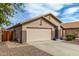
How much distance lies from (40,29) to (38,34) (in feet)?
2.43

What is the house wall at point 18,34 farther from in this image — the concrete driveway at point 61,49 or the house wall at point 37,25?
the concrete driveway at point 61,49

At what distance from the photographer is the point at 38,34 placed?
19.8 meters

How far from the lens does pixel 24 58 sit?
31.4 ft

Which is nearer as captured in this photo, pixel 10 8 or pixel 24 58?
pixel 24 58

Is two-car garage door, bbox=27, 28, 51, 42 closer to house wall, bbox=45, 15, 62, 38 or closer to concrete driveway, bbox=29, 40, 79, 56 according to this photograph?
house wall, bbox=45, 15, 62, 38

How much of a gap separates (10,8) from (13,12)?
3.19 ft

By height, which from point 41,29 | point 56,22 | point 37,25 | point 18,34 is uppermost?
point 56,22

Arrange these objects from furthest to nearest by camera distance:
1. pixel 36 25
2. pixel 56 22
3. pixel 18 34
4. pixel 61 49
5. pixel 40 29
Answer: pixel 56 22 < pixel 18 34 < pixel 40 29 < pixel 36 25 < pixel 61 49

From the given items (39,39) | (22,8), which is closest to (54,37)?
(39,39)

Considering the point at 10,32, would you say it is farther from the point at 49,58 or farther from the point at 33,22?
the point at 49,58

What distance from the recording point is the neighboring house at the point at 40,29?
19.0 m

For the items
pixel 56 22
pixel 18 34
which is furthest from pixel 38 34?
pixel 56 22

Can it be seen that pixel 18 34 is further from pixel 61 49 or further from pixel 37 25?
pixel 61 49

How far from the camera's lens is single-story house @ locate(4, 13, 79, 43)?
19.0 m
